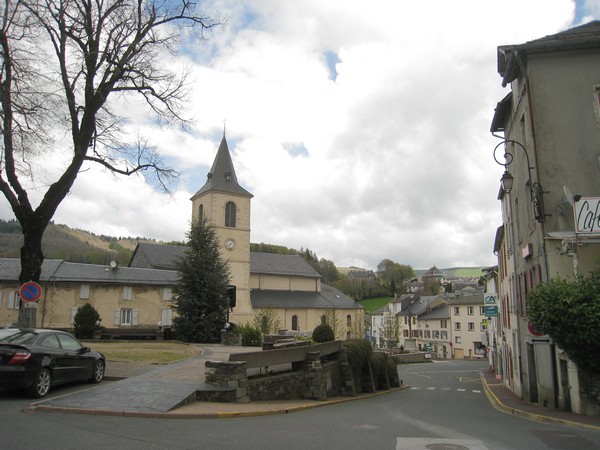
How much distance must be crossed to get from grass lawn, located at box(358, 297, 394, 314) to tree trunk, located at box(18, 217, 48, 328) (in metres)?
114

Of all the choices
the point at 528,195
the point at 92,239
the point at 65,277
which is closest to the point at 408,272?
the point at 92,239

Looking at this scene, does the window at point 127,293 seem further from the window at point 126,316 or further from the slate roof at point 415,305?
the slate roof at point 415,305

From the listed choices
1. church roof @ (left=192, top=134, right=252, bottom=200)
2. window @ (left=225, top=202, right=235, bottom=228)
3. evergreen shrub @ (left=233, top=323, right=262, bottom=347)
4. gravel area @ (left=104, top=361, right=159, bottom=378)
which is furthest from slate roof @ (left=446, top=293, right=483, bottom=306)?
gravel area @ (left=104, top=361, right=159, bottom=378)

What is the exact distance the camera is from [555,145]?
1609cm

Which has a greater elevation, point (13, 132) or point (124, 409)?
point (13, 132)

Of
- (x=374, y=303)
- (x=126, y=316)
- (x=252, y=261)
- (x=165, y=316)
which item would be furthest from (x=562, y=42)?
(x=374, y=303)

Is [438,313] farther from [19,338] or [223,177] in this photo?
[19,338]

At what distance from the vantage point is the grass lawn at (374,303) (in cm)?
12881

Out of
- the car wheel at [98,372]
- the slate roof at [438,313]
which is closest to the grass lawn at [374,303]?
the slate roof at [438,313]

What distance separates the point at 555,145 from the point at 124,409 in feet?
47.2

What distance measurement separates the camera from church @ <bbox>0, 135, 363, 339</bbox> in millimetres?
43594

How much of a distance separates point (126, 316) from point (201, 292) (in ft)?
51.4

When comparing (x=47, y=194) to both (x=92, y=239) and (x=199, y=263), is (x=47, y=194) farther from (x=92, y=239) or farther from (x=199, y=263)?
(x=92, y=239)

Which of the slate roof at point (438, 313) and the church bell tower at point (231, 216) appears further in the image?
Result: the slate roof at point (438, 313)
